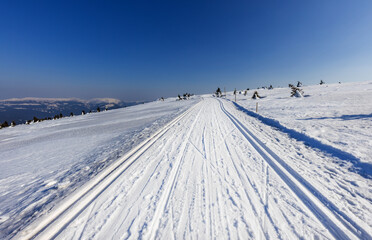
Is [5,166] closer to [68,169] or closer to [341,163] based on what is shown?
[68,169]

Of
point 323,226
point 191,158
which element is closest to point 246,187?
point 323,226

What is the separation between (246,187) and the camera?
3256 mm

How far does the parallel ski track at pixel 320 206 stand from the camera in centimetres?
220

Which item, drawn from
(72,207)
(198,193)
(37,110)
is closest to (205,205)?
(198,193)

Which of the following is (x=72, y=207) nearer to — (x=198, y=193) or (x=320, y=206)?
(x=198, y=193)

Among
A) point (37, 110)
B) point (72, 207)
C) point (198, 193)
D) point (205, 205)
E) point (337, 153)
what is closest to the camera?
point (205, 205)

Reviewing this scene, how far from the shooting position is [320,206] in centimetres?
269

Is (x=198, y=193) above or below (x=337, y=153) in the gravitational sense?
above

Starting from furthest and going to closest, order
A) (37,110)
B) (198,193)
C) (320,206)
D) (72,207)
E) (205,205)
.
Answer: (37,110)
(198,193)
(72,207)
(205,205)
(320,206)

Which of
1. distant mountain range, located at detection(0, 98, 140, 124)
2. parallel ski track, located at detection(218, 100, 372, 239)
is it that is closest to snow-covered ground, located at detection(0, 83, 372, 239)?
parallel ski track, located at detection(218, 100, 372, 239)

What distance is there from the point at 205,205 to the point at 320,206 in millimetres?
2004

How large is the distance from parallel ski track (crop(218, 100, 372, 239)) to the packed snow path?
1 cm

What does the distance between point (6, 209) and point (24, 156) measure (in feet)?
15.2

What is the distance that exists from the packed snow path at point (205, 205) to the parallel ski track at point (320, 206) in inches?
0.4
